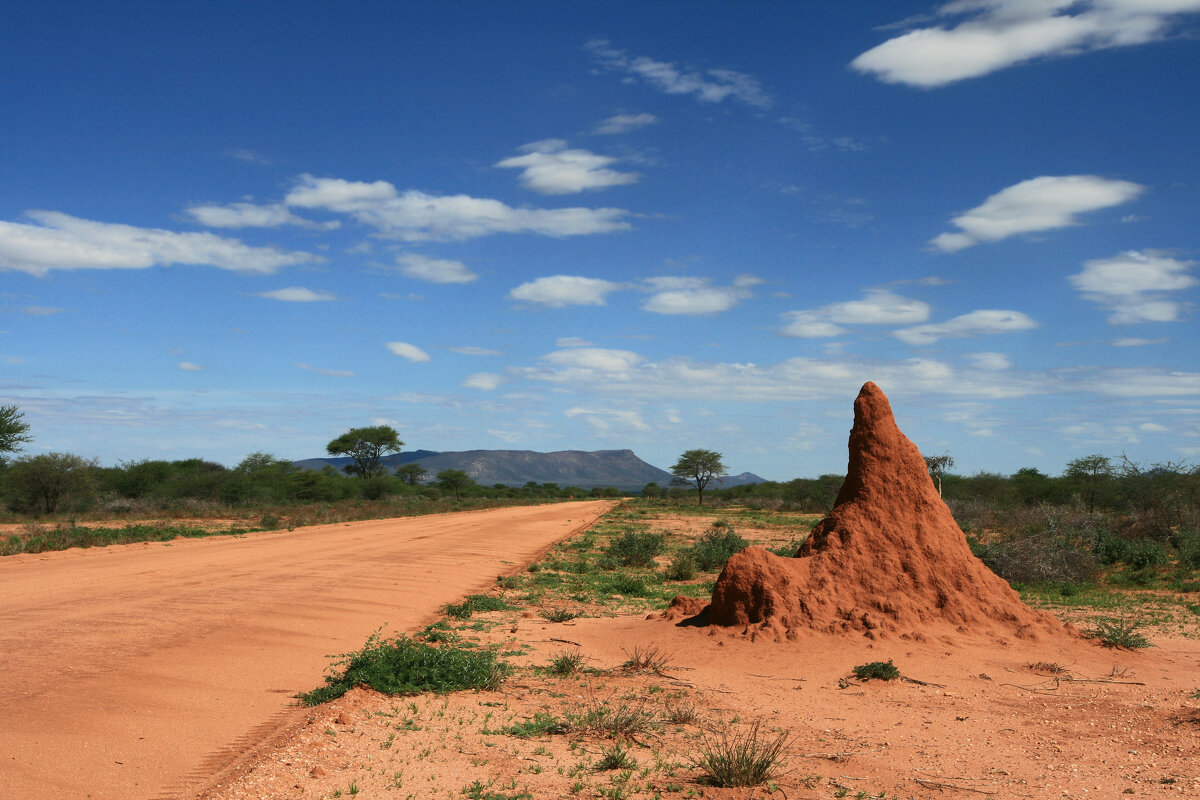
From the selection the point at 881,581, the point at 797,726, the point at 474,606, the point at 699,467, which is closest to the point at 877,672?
the point at 797,726

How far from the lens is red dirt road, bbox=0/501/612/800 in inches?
203

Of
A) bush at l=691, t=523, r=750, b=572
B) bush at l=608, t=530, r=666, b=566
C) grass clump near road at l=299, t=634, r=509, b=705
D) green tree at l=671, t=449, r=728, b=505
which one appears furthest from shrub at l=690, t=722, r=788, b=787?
green tree at l=671, t=449, r=728, b=505

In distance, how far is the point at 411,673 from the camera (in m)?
7.20

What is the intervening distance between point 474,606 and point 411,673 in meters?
4.66

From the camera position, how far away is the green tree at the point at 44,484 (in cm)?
3462

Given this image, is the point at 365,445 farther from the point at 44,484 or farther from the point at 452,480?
the point at 44,484

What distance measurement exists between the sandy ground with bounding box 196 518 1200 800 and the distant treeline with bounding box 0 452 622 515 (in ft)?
111

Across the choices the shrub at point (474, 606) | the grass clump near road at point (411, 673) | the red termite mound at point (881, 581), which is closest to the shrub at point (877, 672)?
the red termite mound at point (881, 581)

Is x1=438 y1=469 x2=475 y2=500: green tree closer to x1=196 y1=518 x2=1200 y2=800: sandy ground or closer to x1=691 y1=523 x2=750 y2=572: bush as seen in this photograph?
x1=691 y1=523 x2=750 y2=572: bush

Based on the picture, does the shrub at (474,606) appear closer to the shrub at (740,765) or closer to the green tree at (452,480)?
the shrub at (740,765)

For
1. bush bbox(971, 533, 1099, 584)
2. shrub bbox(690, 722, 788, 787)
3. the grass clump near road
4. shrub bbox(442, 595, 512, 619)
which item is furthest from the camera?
bush bbox(971, 533, 1099, 584)

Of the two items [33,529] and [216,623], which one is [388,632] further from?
[33,529]

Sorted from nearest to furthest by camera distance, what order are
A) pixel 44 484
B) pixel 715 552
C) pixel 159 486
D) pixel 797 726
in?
1. pixel 797 726
2. pixel 715 552
3. pixel 44 484
4. pixel 159 486

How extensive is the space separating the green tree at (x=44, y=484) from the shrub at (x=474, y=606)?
31.6 m
